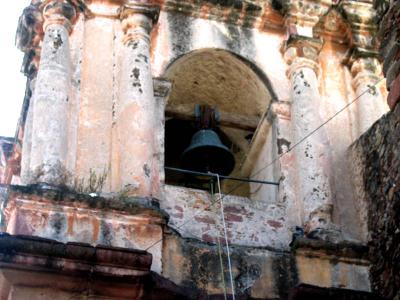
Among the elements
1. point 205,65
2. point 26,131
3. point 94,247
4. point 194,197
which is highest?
point 205,65

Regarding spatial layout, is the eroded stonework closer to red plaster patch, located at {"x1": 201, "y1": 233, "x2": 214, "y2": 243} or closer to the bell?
red plaster patch, located at {"x1": 201, "y1": 233, "x2": 214, "y2": 243}

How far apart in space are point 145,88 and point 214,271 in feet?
6.15

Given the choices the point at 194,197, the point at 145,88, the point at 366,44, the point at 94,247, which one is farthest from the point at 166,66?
the point at 94,247

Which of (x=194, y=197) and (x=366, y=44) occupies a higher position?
(x=366, y=44)

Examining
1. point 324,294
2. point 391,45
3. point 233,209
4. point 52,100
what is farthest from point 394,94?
point 52,100

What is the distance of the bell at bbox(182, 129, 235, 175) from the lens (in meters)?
9.59

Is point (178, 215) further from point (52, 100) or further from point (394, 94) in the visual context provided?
point (394, 94)

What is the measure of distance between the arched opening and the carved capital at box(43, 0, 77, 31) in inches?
40.8

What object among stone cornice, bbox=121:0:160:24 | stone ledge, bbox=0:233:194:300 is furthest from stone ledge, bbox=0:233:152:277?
stone cornice, bbox=121:0:160:24

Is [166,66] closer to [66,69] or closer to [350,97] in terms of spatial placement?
[66,69]

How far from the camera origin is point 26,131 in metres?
9.92

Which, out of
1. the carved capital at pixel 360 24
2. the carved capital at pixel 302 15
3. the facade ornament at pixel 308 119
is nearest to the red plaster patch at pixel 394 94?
the facade ornament at pixel 308 119

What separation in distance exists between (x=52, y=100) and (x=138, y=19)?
4.46 feet

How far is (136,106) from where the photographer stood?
9070 mm
